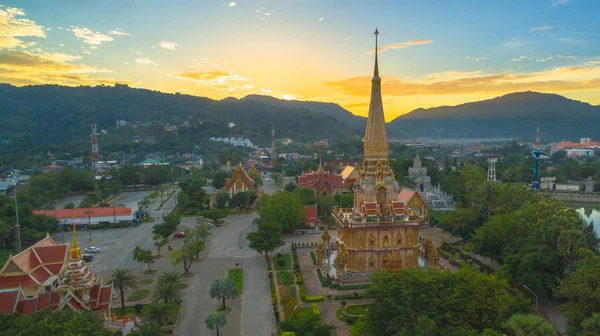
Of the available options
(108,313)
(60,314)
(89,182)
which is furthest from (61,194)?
(60,314)

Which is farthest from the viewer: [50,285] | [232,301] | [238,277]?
[238,277]

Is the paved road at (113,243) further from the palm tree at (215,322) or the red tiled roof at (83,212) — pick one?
the palm tree at (215,322)

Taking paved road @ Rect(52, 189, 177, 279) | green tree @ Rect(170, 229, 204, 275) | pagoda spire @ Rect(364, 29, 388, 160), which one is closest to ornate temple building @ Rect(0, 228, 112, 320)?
paved road @ Rect(52, 189, 177, 279)

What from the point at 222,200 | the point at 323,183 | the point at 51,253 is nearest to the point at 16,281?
the point at 51,253

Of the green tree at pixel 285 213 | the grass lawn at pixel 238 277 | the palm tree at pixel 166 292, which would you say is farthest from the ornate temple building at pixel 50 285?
the green tree at pixel 285 213

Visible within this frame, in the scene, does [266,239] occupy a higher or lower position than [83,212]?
higher

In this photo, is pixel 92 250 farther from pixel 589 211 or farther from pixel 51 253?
pixel 589 211

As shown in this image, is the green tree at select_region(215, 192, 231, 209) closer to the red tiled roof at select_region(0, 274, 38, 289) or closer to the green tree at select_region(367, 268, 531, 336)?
the red tiled roof at select_region(0, 274, 38, 289)
